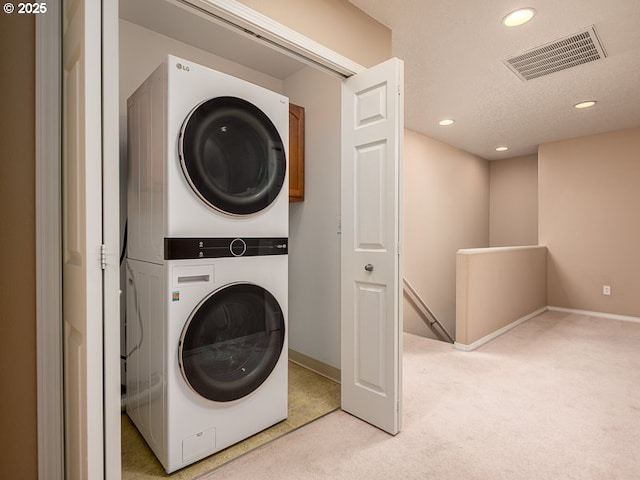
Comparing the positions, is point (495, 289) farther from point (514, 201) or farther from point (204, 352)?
point (204, 352)

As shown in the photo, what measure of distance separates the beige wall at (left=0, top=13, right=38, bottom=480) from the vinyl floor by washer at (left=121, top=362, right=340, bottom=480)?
1.35 ft

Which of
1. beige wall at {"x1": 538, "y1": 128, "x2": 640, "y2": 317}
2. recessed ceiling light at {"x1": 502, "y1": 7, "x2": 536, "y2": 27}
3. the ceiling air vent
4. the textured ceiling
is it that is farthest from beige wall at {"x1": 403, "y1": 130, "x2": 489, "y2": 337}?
recessed ceiling light at {"x1": 502, "y1": 7, "x2": 536, "y2": 27}

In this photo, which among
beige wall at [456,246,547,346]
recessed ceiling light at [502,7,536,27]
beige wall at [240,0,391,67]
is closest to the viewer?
beige wall at [240,0,391,67]

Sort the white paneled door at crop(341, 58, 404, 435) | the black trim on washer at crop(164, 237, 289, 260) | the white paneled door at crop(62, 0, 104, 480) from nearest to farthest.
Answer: the white paneled door at crop(62, 0, 104, 480), the black trim on washer at crop(164, 237, 289, 260), the white paneled door at crop(341, 58, 404, 435)

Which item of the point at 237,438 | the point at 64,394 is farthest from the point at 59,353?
the point at 237,438

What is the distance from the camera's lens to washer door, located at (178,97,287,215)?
1.52 metres

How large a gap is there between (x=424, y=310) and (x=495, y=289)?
1.09 m

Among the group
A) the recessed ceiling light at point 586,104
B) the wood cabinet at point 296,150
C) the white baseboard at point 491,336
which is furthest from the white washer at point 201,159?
the recessed ceiling light at point 586,104

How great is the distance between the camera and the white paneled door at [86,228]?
98 centimetres

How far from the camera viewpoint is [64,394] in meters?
1.28

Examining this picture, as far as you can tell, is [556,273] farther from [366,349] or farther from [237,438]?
[237,438]

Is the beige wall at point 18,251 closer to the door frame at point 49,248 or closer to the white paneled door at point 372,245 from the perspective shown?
the door frame at point 49,248

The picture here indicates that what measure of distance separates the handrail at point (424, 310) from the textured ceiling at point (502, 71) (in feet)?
6.73

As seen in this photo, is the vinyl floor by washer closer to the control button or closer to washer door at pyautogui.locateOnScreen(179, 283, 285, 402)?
washer door at pyautogui.locateOnScreen(179, 283, 285, 402)
